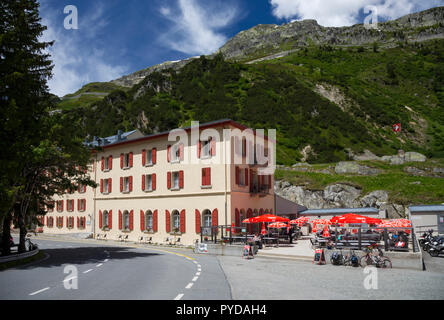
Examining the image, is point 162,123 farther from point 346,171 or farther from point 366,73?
point 366,73

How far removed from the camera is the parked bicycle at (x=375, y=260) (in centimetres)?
1575

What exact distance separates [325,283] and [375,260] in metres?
5.13

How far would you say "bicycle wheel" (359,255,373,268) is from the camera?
1591 centimetres

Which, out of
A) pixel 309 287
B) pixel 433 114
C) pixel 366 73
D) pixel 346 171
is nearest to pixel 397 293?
pixel 309 287

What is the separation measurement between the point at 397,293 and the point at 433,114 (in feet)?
344

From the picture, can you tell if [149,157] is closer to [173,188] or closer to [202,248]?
[173,188]

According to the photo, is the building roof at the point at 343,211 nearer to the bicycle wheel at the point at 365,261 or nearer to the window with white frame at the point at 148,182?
the window with white frame at the point at 148,182

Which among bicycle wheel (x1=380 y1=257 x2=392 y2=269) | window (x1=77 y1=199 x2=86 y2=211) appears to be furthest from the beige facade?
bicycle wheel (x1=380 y1=257 x2=392 y2=269)

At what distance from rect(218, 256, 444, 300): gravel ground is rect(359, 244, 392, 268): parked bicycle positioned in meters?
0.65

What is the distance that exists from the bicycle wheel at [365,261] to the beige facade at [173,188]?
41.6ft

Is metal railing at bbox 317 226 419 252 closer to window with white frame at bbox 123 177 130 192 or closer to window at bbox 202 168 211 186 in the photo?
Result: window at bbox 202 168 211 186

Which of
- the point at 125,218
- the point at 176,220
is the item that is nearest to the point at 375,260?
the point at 176,220

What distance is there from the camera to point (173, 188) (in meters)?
32.6

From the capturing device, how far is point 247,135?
31.8 m
